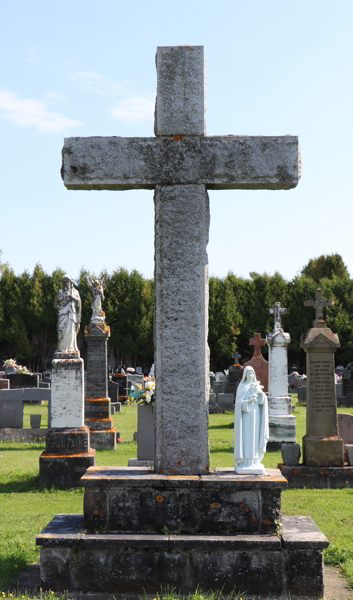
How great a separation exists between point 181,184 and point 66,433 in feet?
22.0

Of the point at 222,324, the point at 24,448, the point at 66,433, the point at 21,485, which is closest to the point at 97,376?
the point at 24,448

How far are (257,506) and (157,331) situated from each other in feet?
5.05

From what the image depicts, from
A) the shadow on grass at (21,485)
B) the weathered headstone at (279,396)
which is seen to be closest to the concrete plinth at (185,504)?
the shadow on grass at (21,485)

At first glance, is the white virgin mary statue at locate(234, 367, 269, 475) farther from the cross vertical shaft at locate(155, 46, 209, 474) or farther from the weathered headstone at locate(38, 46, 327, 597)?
the cross vertical shaft at locate(155, 46, 209, 474)

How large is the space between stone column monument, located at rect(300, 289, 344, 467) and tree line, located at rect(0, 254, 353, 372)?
92.5 ft

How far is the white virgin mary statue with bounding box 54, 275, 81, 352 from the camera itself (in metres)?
11.8

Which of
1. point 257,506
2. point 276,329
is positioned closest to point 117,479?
point 257,506

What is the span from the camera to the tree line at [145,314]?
40.1 meters

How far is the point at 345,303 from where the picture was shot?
42.1m

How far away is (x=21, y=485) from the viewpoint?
1065 cm

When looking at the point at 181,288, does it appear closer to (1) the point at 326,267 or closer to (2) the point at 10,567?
(2) the point at 10,567

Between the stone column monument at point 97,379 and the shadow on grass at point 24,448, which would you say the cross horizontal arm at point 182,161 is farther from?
the stone column monument at point 97,379

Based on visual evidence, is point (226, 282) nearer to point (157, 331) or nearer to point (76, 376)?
point (76, 376)

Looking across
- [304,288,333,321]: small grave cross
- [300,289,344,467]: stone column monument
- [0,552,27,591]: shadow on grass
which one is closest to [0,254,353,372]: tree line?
[304,288,333,321]: small grave cross
